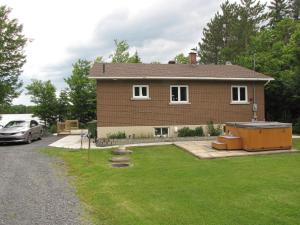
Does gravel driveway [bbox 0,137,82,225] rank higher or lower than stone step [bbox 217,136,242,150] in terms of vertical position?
lower

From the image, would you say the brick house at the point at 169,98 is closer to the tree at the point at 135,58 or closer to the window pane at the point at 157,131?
the window pane at the point at 157,131

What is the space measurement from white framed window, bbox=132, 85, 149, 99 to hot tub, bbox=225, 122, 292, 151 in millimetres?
7049

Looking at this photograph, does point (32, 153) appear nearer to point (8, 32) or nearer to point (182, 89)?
point (182, 89)

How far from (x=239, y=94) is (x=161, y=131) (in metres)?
5.91

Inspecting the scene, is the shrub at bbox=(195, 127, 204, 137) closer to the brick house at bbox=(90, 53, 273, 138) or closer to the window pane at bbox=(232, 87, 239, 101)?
the brick house at bbox=(90, 53, 273, 138)

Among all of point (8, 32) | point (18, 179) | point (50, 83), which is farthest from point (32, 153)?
point (8, 32)

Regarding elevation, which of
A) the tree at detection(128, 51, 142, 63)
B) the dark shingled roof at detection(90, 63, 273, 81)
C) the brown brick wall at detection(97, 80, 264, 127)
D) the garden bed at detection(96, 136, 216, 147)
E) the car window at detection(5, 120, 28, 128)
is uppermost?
the tree at detection(128, 51, 142, 63)

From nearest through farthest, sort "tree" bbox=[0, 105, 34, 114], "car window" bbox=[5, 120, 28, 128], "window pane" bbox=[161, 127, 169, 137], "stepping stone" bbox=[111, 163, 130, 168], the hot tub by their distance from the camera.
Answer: "stepping stone" bbox=[111, 163, 130, 168], the hot tub, "window pane" bbox=[161, 127, 169, 137], "car window" bbox=[5, 120, 28, 128], "tree" bbox=[0, 105, 34, 114]

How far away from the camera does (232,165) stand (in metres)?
10.8

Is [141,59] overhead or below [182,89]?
overhead

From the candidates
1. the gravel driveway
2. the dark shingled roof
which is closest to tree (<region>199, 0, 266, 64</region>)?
the dark shingled roof

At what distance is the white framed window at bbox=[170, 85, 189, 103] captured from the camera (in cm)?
2004

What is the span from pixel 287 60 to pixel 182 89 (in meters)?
10.9

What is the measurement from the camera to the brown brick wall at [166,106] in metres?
19.1
